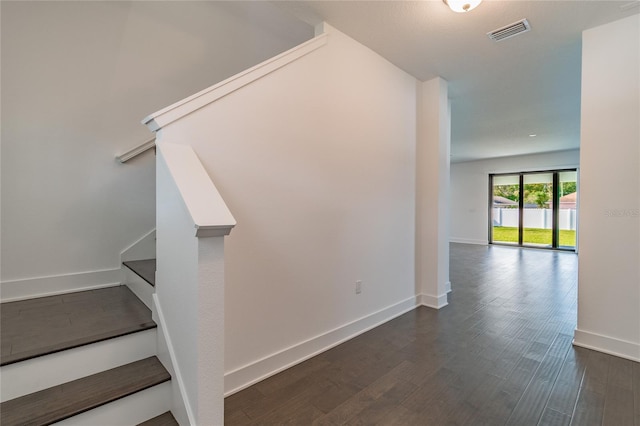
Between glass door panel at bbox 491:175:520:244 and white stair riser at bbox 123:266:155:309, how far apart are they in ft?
33.0

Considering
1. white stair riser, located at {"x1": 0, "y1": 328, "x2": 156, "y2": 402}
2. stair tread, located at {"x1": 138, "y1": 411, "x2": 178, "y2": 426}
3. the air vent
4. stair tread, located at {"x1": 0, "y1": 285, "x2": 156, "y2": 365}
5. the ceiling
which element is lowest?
stair tread, located at {"x1": 138, "y1": 411, "x2": 178, "y2": 426}

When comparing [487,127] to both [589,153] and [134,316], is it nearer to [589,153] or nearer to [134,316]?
[589,153]

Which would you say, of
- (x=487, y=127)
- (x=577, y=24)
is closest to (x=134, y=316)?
(x=577, y=24)

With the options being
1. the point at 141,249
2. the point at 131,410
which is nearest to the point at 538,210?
the point at 141,249

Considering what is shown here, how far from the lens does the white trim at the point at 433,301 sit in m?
3.51

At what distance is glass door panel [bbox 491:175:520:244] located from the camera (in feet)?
29.7

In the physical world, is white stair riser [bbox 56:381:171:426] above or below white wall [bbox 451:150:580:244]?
below

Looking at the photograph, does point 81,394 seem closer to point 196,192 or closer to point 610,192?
point 196,192

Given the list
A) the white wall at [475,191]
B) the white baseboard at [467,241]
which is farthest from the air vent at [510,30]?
the white baseboard at [467,241]

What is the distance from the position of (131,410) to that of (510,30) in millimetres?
3876

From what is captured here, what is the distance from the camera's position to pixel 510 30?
2533 millimetres

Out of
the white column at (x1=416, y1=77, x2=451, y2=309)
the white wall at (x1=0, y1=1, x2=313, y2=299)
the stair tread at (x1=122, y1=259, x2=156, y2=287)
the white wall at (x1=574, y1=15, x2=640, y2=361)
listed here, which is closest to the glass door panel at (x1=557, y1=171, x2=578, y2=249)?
A: the white column at (x1=416, y1=77, x2=451, y2=309)

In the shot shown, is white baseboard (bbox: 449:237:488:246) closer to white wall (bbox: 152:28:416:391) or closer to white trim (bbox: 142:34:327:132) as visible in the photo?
white wall (bbox: 152:28:416:391)

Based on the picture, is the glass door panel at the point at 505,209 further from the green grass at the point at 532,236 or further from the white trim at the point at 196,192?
the white trim at the point at 196,192
